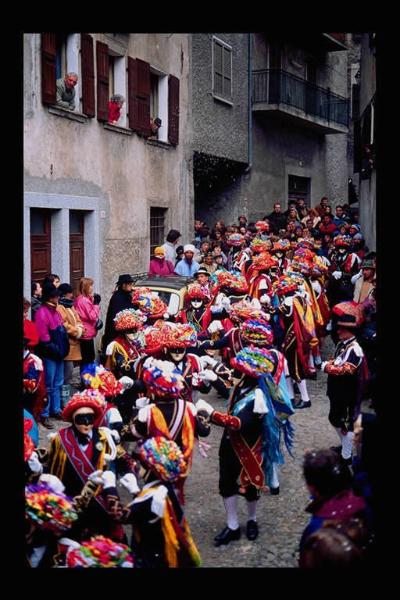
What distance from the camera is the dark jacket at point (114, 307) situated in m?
10.9

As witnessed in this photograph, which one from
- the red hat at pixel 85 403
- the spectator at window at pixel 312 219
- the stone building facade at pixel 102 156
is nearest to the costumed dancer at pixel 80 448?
the red hat at pixel 85 403

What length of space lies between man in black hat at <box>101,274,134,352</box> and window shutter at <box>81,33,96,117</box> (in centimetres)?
408

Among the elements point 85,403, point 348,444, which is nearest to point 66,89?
point 348,444

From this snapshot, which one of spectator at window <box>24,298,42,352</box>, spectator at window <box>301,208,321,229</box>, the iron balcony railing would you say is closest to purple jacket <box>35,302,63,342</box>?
spectator at window <box>24,298,42,352</box>

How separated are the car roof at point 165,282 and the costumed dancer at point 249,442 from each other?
528 centimetres

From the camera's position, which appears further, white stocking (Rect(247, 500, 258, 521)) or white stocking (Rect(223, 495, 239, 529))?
white stocking (Rect(247, 500, 258, 521))

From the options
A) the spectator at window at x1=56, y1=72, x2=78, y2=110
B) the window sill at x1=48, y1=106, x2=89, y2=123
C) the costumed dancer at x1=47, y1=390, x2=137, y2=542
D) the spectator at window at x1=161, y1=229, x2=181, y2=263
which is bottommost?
the costumed dancer at x1=47, y1=390, x2=137, y2=542

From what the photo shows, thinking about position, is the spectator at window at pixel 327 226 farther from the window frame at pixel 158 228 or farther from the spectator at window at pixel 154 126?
the spectator at window at pixel 154 126

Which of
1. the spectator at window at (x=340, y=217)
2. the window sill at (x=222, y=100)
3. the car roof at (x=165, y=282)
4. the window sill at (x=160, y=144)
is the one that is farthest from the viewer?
the window sill at (x=222, y=100)

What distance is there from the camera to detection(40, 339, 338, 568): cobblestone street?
21.7ft

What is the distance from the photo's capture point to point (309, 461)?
4.49 metres

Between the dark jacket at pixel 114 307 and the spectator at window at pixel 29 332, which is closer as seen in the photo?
the spectator at window at pixel 29 332

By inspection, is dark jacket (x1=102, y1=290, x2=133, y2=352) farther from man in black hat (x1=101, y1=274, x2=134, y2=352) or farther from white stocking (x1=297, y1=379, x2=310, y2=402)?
white stocking (x1=297, y1=379, x2=310, y2=402)
